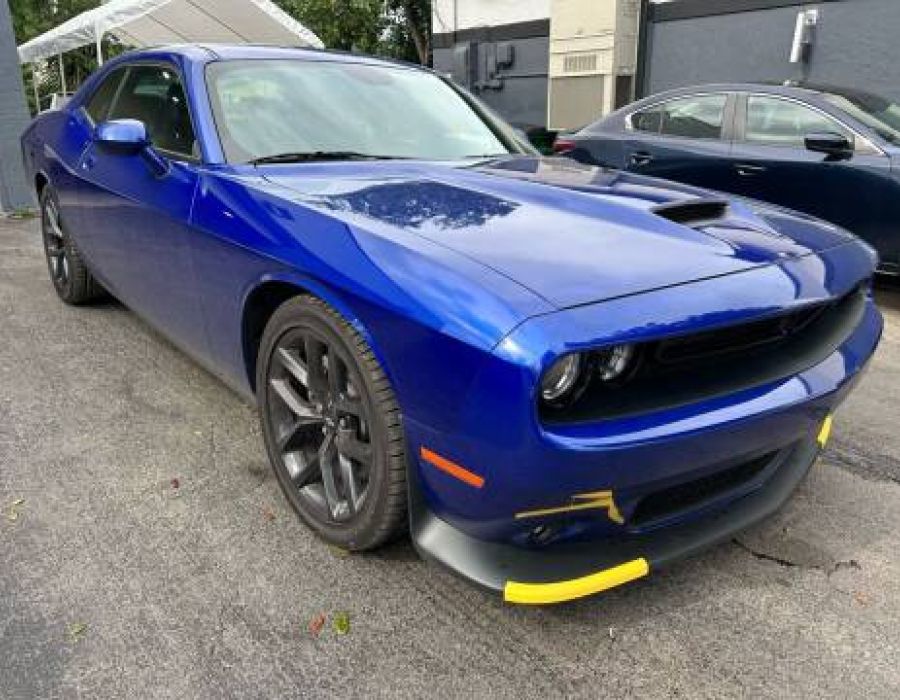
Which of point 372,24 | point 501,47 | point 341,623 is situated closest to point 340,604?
point 341,623

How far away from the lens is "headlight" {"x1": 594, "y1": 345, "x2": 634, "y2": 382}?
6.15 feet

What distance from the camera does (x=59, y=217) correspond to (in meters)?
4.53

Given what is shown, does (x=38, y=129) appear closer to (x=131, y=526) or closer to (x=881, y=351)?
(x=131, y=526)

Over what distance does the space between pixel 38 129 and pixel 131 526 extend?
3.34 m

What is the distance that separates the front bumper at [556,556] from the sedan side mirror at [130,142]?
1.82 meters

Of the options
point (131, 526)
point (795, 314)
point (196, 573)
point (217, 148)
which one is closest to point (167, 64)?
point (217, 148)

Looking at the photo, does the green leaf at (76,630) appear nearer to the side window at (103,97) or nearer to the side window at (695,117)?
the side window at (103,97)

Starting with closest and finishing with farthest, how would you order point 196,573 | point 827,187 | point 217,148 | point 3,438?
point 196,573 < point 217,148 < point 3,438 < point 827,187

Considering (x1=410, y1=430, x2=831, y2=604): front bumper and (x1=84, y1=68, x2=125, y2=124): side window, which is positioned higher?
(x1=84, y1=68, x2=125, y2=124): side window

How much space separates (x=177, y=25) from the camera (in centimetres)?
1489

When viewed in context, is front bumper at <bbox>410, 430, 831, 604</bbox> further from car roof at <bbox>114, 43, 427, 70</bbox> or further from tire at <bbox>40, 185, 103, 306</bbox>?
tire at <bbox>40, 185, 103, 306</bbox>

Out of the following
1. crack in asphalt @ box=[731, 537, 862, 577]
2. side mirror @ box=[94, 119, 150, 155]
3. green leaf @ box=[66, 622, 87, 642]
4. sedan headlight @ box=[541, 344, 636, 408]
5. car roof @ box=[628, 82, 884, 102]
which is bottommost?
crack in asphalt @ box=[731, 537, 862, 577]

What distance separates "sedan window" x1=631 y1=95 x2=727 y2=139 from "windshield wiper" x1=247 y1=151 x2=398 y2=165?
382 centimetres

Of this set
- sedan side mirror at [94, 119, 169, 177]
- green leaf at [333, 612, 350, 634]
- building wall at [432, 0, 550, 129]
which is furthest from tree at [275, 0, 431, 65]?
green leaf at [333, 612, 350, 634]
